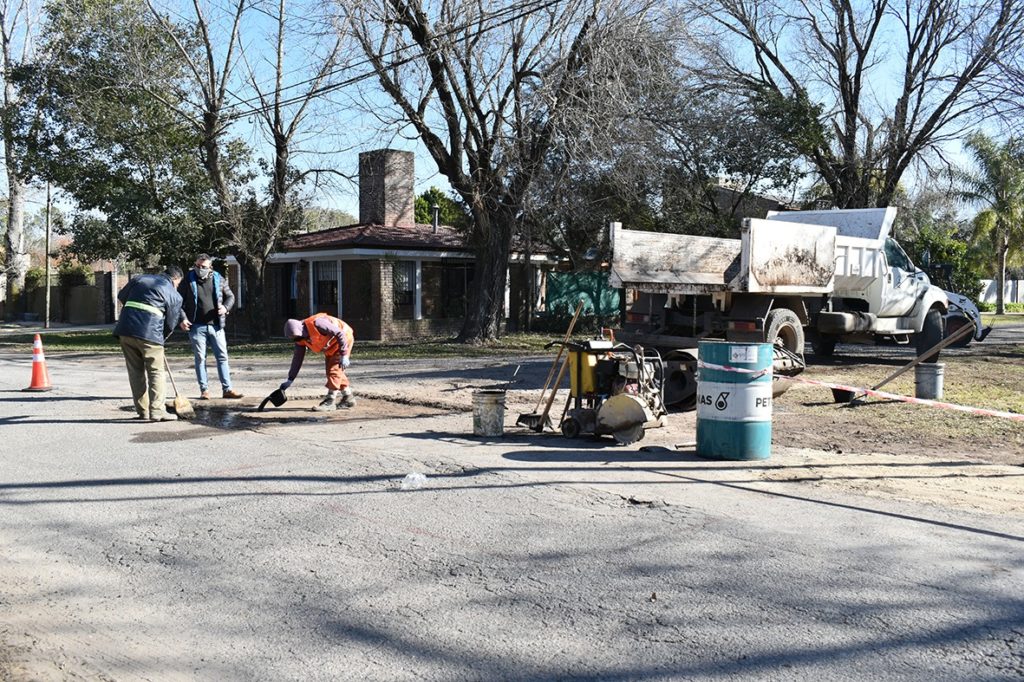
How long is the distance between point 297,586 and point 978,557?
4081 mm

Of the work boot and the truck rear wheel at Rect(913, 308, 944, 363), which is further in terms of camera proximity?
the truck rear wheel at Rect(913, 308, 944, 363)

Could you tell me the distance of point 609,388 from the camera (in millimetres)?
9891

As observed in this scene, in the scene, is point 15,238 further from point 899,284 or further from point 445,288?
point 899,284

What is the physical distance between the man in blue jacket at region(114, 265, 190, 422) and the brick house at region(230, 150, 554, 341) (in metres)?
16.4

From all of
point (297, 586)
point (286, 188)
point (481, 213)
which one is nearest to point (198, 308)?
point (297, 586)

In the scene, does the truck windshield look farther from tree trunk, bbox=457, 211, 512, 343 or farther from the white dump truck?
tree trunk, bbox=457, 211, 512, 343

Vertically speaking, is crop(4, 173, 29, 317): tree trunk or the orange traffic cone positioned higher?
crop(4, 173, 29, 317): tree trunk

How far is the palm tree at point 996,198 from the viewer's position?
3928 centimetres

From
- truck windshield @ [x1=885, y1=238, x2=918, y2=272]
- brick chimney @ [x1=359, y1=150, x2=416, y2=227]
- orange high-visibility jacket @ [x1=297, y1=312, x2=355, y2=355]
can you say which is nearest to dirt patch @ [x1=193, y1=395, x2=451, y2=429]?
orange high-visibility jacket @ [x1=297, y1=312, x2=355, y2=355]

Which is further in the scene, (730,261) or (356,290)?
(356,290)

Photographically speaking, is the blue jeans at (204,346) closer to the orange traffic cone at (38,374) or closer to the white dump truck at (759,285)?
the orange traffic cone at (38,374)

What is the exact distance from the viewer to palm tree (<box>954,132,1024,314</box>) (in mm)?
39281

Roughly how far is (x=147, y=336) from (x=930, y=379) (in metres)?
10.2

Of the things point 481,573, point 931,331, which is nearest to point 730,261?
point 931,331
